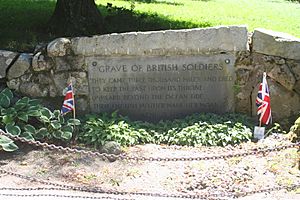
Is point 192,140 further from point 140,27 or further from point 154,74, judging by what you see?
point 140,27

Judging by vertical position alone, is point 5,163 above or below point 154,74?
below

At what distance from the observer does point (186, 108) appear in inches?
284

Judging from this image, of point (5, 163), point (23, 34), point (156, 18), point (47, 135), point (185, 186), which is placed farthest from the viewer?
point (156, 18)

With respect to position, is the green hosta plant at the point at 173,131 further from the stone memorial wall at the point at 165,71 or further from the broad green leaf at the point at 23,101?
the broad green leaf at the point at 23,101

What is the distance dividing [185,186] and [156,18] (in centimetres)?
434

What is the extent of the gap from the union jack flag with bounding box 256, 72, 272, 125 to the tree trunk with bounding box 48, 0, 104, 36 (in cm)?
264

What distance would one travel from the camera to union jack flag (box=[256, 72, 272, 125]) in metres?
6.43

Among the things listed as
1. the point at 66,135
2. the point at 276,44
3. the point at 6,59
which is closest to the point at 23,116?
the point at 66,135

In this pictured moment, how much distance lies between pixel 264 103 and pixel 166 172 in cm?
156

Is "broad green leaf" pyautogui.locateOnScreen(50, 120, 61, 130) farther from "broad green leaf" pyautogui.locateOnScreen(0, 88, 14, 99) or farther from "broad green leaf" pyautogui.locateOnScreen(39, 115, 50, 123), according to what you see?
"broad green leaf" pyautogui.locateOnScreen(0, 88, 14, 99)

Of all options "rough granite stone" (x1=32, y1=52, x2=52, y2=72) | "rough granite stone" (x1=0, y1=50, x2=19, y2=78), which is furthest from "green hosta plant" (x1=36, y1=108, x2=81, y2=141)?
"rough granite stone" (x1=0, y1=50, x2=19, y2=78)

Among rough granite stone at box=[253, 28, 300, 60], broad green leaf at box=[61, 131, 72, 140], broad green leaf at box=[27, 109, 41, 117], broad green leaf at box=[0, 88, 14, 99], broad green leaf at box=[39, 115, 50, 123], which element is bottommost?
broad green leaf at box=[61, 131, 72, 140]

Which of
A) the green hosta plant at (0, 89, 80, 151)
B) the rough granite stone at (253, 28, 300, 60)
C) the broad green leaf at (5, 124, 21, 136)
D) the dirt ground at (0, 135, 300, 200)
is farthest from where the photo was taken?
the rough granite stone at (253, 28, 300, 60)

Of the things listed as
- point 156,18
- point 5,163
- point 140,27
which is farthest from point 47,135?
point 156,18
